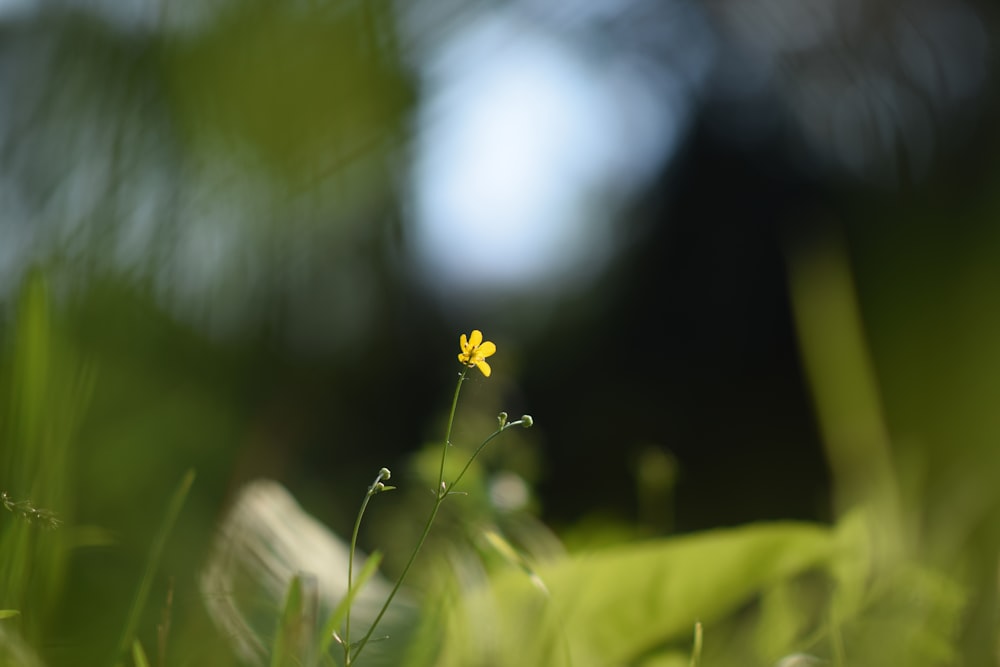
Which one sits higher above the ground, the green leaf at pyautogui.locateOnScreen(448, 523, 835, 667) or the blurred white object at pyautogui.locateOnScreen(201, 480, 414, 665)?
the blurred white object at pyautogui.locateOnScreen(201, 480, 414, 665)

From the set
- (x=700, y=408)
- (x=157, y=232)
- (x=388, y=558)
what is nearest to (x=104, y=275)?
(x=157, y=232)

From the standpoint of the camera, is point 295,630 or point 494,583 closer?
point 295,630

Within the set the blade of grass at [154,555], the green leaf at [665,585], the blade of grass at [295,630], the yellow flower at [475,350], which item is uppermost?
the yellow flower at [475,350]

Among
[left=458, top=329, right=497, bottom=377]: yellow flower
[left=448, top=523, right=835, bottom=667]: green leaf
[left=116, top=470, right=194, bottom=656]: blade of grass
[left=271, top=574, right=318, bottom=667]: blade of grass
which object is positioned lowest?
[left=448, top=523, right=835, bottom=667]: green leaf

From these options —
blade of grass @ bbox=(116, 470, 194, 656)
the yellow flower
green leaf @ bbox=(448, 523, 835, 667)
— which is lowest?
green leaf @ bbox=(448, 523, 835, 667)

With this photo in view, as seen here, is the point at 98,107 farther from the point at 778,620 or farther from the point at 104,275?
the point at 778,620

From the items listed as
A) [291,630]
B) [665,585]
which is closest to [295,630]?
[291,630]

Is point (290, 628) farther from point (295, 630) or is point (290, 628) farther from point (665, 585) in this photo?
point (665, 585)

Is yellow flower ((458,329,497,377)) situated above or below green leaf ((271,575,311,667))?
above
